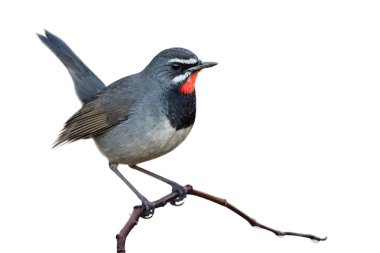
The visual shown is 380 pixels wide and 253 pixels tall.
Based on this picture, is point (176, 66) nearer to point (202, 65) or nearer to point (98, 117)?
point (202, 65)

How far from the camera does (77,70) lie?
6.78m

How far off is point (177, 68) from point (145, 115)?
494 mm

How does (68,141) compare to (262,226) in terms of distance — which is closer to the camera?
(262,226)

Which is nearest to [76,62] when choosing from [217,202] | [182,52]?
[182,52]

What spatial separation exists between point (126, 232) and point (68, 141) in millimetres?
1417

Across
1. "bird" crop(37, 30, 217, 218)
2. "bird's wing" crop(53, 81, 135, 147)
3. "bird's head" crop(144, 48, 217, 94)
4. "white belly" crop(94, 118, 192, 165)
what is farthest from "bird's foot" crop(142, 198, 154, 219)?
"bird's head" crop(144, 48, 217, 94)

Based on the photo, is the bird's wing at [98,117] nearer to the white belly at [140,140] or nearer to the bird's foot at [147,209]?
the white belly at [140,140]

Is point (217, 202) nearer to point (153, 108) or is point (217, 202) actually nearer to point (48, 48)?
point (153, 108)

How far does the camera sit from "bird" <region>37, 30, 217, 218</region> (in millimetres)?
6043

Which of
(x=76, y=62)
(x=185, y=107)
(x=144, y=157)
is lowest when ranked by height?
(x=144, y=157)

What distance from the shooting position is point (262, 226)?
19.6ft

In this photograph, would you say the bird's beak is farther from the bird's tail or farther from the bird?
the bird's tail

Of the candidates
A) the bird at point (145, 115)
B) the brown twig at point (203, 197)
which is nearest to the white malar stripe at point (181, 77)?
the bird at point (145, 115)

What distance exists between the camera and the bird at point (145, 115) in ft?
19.8
